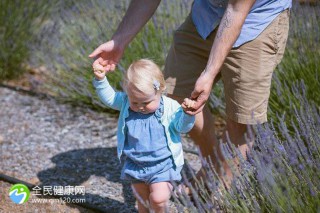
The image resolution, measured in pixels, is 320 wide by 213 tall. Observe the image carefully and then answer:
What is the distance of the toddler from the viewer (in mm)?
2881

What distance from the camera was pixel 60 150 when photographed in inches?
173

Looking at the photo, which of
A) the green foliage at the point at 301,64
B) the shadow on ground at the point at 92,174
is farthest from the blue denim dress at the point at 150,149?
the green foliage at the point at 301,64

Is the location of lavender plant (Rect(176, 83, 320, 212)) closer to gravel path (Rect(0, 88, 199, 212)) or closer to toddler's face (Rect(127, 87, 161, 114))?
toddler's face (Rect(127, 87, 161, 114))

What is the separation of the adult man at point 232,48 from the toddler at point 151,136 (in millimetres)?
184

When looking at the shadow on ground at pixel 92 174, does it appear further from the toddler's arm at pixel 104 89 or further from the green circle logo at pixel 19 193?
the toddler's arm at pixel 104 89

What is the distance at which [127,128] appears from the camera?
9.78ft

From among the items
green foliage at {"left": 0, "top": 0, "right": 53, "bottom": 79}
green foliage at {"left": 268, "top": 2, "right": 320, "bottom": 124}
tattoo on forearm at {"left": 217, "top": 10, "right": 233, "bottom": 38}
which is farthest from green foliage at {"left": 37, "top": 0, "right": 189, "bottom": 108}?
tattoo on forearm at {"left": 217, "top": 10, "right": 233, "bottom": 38}

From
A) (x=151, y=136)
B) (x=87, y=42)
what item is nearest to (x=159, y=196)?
(x=151, y=136)

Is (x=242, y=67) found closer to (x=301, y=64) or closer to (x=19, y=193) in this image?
(x=301, y=64)

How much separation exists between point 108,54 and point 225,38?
0.66m

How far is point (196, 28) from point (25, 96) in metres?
2.60

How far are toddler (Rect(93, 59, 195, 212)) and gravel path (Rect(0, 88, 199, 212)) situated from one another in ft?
2.12

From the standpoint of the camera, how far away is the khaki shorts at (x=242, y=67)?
3.05 metres

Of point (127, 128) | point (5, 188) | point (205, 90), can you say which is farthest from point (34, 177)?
point (205, 90)
